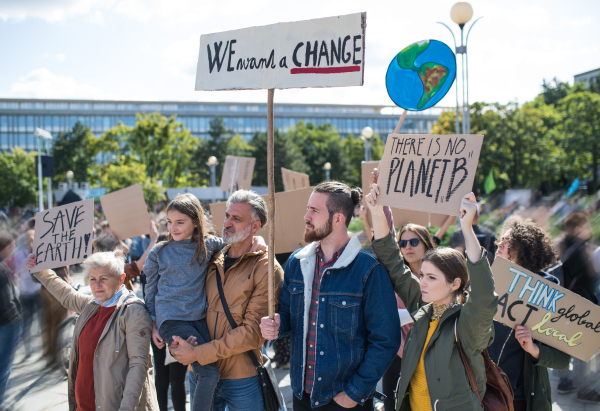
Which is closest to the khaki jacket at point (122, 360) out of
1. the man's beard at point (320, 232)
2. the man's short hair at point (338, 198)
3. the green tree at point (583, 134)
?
the man's beard at point (320, 232)

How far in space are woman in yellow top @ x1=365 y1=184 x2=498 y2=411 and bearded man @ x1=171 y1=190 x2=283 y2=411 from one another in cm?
75

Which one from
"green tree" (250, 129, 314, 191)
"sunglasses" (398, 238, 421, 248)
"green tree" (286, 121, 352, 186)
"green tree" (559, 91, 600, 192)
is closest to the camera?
"sunglasses" (398, 238, 421, 248)

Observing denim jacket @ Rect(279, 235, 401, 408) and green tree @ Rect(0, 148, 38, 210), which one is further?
green tree @ Rect(0, 148, 38, 210)

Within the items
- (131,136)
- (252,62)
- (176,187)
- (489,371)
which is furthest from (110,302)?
(176,187)

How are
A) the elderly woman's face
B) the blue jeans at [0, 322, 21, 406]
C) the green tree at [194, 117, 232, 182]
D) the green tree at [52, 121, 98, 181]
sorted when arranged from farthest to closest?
the green tree at [52, 121, 98, 181], the green tree at [194, 117, 232, 182], the blue jeans at [0, 322, 21, 406], the elderly woman's face

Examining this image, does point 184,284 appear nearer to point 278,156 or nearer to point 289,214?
point 289,214

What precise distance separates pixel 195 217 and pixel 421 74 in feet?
5.34

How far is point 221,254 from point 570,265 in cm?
368

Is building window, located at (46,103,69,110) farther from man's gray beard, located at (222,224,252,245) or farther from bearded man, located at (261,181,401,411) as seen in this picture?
bearded man, located at (261,181,401,411)

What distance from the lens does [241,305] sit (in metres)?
2.72

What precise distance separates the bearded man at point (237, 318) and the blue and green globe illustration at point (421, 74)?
117cm

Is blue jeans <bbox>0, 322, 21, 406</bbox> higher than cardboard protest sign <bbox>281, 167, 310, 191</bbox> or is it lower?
lower

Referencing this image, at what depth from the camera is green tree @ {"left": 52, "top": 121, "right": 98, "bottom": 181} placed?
60.6 metres

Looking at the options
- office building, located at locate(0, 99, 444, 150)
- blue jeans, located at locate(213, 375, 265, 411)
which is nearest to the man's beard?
blue jeans, located at locate(213, 375, 265, 411)
